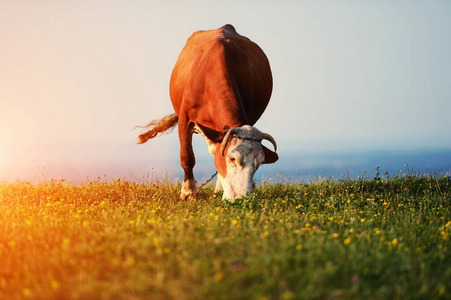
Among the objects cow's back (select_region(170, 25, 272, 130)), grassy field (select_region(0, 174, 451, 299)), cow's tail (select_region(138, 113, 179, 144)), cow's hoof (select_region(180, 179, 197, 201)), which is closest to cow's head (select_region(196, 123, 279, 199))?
cow's back (select_region(170, 25, 272, 130))

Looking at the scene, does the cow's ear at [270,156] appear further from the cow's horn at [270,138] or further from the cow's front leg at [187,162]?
the cow's front leg at [187,162]

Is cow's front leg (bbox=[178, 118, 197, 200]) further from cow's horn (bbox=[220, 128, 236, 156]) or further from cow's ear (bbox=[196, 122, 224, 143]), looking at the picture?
cow's horn (bbox=[220, 128, 236, 156])

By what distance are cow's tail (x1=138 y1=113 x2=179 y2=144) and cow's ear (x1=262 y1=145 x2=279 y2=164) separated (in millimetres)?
5736

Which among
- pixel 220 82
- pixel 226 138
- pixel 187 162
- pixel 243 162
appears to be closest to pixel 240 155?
pixel 243 162

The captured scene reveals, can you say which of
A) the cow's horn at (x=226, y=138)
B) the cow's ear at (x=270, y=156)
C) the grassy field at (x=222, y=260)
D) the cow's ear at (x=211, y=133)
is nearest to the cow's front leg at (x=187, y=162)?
the cow's ear at (x=211, y=133)

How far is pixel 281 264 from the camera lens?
12.8 feet

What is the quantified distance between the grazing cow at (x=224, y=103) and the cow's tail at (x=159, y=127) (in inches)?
56.6

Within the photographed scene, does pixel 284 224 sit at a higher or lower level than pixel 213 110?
lower

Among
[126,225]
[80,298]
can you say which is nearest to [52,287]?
[80,298]

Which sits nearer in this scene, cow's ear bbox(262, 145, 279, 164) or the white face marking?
the white face marking

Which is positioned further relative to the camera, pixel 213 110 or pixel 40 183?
pixel 40 183

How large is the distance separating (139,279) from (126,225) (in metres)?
2.07

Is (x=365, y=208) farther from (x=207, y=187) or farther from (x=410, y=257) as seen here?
(x=207, y=187)

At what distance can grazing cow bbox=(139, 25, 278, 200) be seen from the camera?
8203 mm
